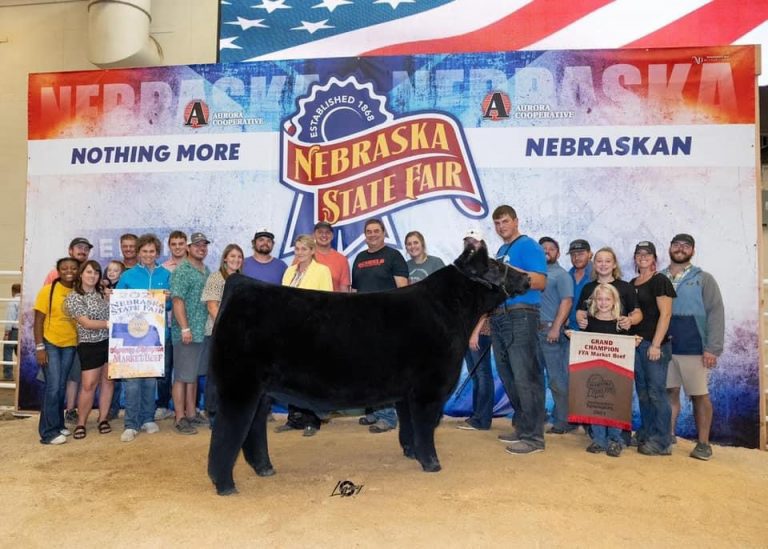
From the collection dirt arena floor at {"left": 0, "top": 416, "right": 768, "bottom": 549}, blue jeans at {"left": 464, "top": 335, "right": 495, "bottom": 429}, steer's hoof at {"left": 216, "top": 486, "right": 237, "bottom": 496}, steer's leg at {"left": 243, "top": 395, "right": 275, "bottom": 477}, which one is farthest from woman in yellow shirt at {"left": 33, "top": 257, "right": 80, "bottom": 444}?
blue jeans at {"left": 464, "top": 335, "right": 495, "bottom": 429}

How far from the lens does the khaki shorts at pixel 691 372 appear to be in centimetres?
487

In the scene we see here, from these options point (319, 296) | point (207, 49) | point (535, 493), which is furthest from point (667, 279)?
point (207, 49)

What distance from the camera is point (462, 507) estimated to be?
3512 mm

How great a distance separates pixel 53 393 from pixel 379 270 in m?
3.20

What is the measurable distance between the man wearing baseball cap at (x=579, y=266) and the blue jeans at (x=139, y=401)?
4.19m

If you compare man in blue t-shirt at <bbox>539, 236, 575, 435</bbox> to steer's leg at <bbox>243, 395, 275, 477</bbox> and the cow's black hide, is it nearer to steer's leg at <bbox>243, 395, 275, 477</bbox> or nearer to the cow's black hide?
the cow's black hide

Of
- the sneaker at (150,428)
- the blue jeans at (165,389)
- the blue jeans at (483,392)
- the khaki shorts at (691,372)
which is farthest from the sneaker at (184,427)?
the khaki shorts at (691,372)

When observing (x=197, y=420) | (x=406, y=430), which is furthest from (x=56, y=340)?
(x=406, y=430)

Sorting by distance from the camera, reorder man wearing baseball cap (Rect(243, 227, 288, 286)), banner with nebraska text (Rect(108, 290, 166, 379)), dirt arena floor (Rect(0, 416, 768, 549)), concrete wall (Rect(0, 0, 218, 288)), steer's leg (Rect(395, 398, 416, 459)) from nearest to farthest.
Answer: dirt arena floor (Rect(0, 416, 768, 549)) → steer's leg (Rect(395, 398, 416, 459)) → banner with nebraska text (Rect(108, 290, 166, 379)) → man wearing baseball cap (Rect(243, 227, 288, 286)) → concrete wall (Rect(0, 0, 218, 288))

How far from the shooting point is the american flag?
7312 mm

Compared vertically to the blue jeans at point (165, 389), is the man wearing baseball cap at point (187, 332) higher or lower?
higher

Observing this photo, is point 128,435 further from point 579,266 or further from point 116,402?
point 579,266

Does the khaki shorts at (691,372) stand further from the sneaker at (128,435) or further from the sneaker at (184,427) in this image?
the sneaker at (128,435)

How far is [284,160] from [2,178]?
6.86 meters
